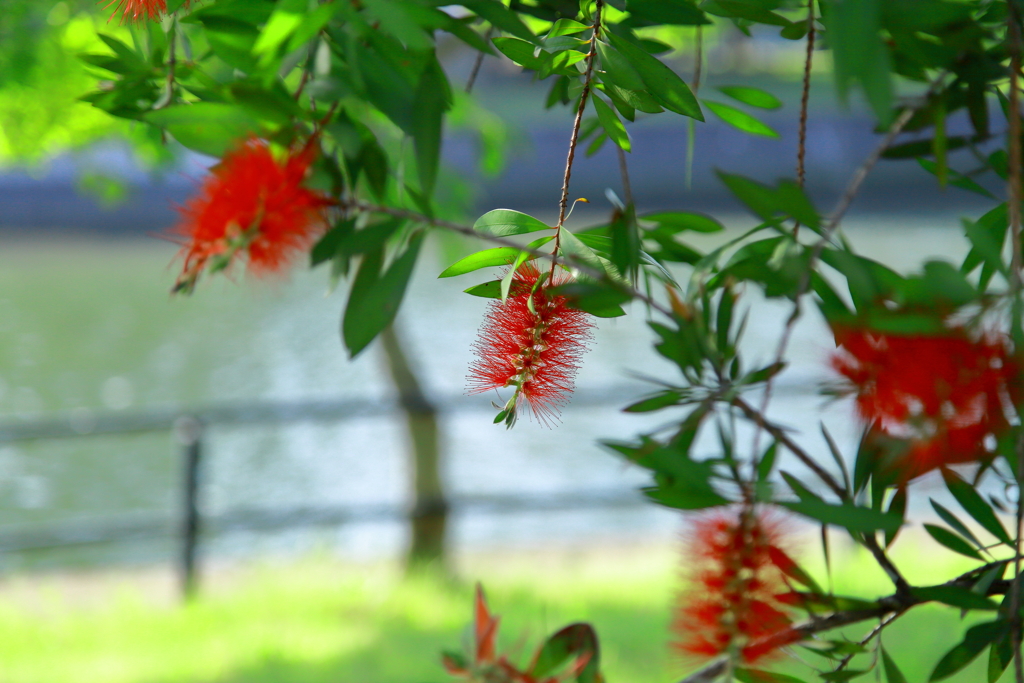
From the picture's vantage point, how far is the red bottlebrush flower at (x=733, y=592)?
42 cm

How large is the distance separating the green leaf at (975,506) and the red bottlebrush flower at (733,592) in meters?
0.18

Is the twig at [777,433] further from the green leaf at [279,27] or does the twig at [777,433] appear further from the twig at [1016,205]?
the green leaf at [279,27]

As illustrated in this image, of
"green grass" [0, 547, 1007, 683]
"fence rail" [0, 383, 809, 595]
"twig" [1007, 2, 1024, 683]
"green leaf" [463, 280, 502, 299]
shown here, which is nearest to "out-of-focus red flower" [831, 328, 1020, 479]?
"twig" [1007, 2, 1024, 683]

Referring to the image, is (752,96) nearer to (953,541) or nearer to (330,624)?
(953,541)

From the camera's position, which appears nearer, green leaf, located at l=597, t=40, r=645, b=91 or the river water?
green leaf, located at l=597, t=40, r=645, b=91

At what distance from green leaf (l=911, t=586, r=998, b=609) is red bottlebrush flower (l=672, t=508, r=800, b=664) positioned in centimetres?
12

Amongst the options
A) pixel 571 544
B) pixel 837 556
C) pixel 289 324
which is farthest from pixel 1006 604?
pixel 289 324

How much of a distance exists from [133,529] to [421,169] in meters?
2.65

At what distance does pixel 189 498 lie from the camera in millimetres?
2826

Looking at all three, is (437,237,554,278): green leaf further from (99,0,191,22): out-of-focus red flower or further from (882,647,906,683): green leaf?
(882,647,906,683): green leaf

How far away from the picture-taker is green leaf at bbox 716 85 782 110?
74 cm

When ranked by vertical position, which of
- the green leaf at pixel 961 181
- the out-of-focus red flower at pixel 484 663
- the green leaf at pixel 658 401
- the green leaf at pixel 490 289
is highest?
the green leaf at pixel 961 181

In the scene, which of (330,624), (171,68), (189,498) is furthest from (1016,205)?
(189,498)

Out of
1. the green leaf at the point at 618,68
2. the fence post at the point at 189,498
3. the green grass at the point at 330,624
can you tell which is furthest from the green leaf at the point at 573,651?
the fence post at the point at 189,498
